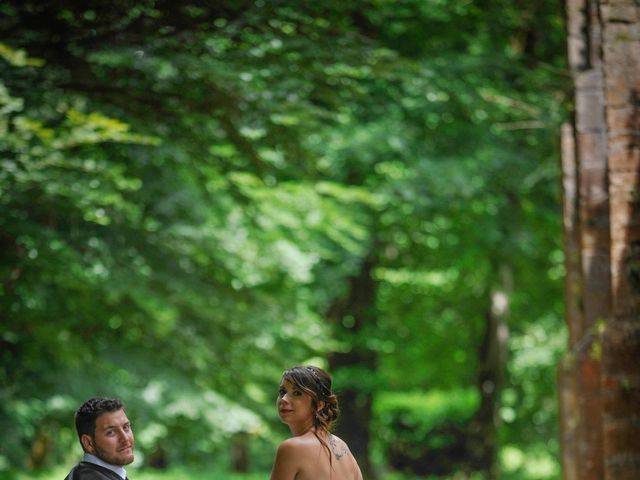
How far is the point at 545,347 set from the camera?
1019 inches

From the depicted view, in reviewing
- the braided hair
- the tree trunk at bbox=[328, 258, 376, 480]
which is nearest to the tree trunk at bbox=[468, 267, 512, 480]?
the tree trunk at bbox=[328, 258, 376, 480]

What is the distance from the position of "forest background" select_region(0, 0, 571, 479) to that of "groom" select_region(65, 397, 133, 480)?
5390 mm

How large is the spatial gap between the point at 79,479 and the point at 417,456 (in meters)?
20.8

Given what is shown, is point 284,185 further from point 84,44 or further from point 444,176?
point 84,44

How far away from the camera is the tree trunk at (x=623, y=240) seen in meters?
7.76

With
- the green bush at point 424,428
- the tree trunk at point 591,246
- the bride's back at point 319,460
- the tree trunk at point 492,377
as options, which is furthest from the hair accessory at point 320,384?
the green bush at point 424,428

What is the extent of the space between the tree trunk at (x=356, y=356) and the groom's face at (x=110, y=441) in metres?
17.0

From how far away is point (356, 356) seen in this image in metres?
21.9

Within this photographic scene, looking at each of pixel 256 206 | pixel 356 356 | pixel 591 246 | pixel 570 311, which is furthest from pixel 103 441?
pixel 356 356

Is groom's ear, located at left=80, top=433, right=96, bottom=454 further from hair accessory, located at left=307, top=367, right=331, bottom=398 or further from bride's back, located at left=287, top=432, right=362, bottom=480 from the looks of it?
hair accessory, located at left=307, top=367, right=331, bottom=398

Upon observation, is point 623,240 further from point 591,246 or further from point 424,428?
point 424,428

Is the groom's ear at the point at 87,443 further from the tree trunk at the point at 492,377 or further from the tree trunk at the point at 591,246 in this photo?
the tree trunk at the point at 492,377

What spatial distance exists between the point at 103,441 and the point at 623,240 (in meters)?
4.82

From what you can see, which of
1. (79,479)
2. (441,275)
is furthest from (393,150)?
(79,479)
